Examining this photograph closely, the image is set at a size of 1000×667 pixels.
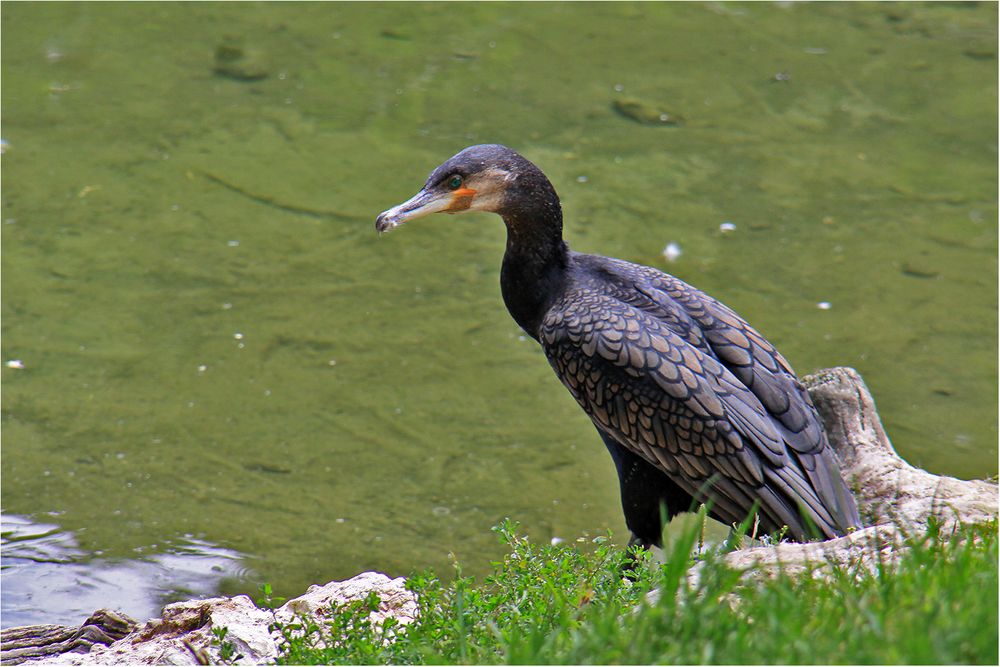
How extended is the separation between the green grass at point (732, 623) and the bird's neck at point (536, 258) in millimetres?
1820

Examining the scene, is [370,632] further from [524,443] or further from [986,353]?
[986,353]

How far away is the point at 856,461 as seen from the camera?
489cm

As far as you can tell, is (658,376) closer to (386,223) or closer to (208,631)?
(386,223)

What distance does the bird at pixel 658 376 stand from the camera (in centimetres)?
435

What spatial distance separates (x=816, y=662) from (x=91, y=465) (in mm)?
4403

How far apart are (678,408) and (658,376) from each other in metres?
0.14

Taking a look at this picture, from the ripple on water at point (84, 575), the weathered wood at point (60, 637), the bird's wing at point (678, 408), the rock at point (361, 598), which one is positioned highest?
the bird's wing at point (678, 408)

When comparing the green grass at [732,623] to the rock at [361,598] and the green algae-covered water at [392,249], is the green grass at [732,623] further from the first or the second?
the green algae-covered water at [392,249]

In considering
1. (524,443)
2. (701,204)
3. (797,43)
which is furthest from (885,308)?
(797,43)

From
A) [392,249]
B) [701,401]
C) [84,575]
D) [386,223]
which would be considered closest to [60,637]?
[84,575]

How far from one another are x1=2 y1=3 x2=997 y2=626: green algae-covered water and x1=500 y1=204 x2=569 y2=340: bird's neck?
4.28ft

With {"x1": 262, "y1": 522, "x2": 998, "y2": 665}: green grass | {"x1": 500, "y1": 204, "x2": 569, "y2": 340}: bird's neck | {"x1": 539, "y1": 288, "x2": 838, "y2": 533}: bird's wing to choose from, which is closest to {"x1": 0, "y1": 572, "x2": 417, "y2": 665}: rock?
{"x1": 262, "y1": 522, "x2": 998, "y2": 665}: green grass

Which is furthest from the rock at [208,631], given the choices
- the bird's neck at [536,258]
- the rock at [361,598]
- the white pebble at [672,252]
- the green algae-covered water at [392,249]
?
the white pebble at [672,252]

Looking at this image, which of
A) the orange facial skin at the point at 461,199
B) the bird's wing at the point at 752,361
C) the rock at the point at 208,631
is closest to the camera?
the rock at the point at 208,631
